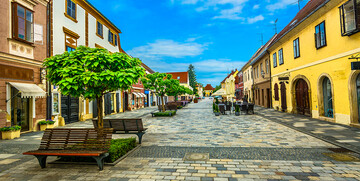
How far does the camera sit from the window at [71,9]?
1405 centimetres

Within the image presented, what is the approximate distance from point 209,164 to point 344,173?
9.52 feet

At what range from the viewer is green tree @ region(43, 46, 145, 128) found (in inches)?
185

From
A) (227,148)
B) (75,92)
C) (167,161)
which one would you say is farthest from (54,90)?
(227,148)

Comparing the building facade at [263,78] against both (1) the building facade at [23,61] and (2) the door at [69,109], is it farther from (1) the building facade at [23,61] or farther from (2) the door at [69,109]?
(1) the building facade at [23,61]

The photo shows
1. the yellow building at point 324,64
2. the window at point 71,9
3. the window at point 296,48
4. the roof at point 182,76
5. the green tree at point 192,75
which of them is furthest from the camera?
the green tree at point 192,75

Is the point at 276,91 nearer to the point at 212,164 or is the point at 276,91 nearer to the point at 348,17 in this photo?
the point at 348,17

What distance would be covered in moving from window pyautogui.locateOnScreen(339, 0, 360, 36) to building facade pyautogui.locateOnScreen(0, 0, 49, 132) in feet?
53.0

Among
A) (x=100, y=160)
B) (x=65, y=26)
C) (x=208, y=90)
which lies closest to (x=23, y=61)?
(x=65, y=26)

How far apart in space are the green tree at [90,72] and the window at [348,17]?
398 inches

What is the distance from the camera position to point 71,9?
14.5m

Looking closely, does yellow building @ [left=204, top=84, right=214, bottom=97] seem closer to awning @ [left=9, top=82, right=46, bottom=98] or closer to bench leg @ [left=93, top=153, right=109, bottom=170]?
awning @ [left=9, top=82, right=46, bottom=98]

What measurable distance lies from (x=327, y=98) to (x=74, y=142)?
13.8 meters

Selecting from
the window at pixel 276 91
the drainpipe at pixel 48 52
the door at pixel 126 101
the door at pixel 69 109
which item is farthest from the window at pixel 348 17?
the door at pixel 126 101

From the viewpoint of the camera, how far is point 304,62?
13.7m
